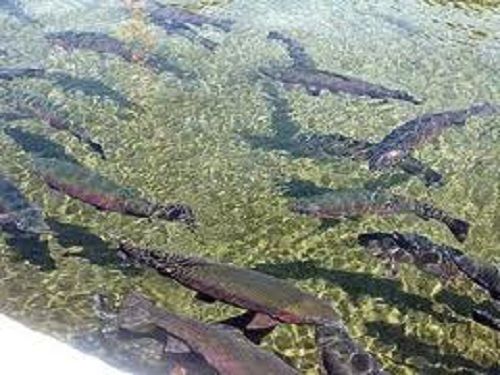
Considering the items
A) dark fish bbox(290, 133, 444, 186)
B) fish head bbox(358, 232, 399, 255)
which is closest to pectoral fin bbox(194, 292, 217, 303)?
Answer: fish head bbox(358, 232, 399, 255)

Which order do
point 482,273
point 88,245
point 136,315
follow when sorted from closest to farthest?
point 136,315
point 482,273
point 88,245

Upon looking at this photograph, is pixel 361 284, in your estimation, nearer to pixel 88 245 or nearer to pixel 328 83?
pixel 88 245

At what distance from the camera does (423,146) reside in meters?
13.7

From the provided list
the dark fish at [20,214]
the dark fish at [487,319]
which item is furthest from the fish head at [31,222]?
the dark fish at [487,319]

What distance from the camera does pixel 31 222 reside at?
1005cm

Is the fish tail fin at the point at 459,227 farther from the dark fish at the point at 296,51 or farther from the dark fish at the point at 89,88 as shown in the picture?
the dark fish at the point at 296,51

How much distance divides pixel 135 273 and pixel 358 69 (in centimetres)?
867

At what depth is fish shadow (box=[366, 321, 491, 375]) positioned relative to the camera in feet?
28.1

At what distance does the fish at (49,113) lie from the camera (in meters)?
12.7

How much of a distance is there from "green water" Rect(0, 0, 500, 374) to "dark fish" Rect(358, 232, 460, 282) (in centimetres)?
16

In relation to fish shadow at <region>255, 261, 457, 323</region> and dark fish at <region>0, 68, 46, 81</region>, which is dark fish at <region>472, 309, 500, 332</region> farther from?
dark fish at <region>0, 68, 46, 81</region>

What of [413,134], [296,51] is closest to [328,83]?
[296,51]

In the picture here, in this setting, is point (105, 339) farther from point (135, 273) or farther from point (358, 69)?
point (358, 69)

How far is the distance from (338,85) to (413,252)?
580 cm
